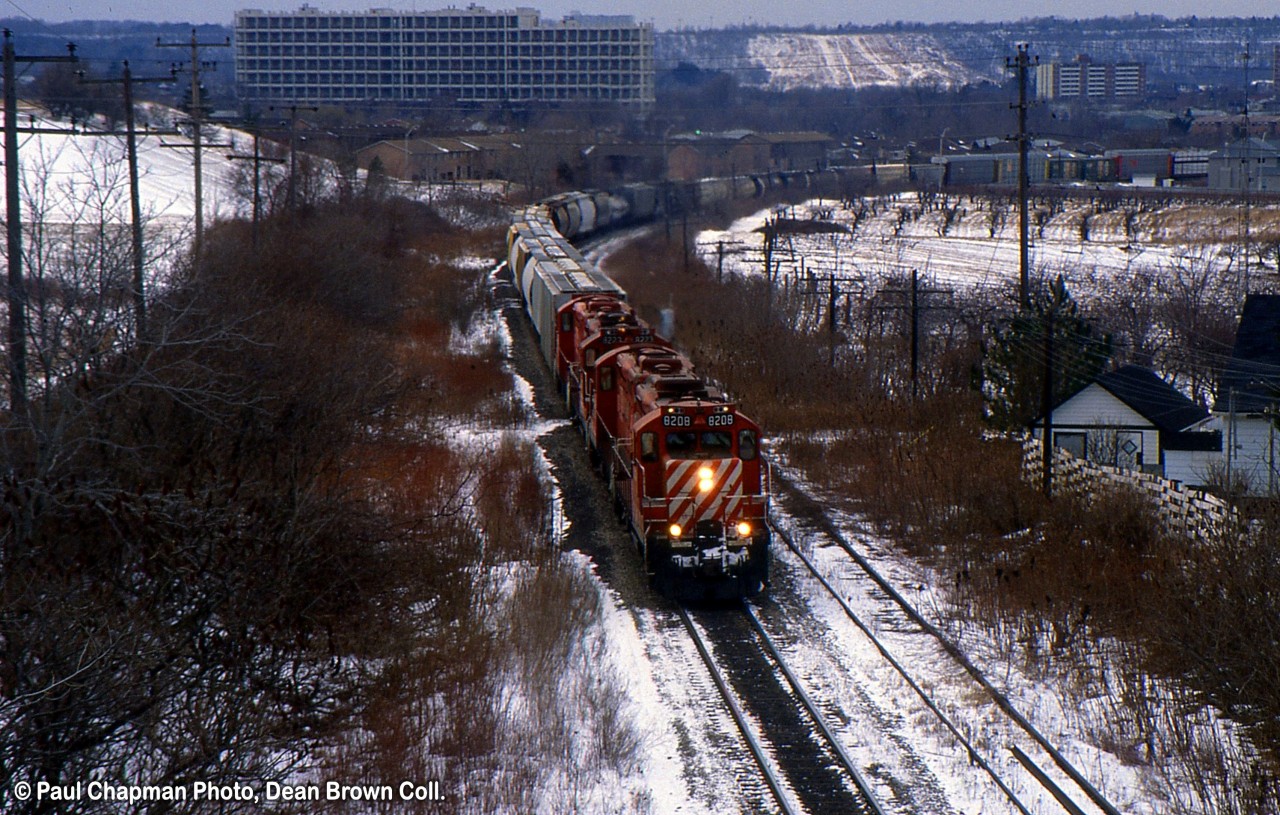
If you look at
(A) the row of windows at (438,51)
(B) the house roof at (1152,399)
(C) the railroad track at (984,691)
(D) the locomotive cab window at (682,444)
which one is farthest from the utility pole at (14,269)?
(A) the row of windows at (438,51)

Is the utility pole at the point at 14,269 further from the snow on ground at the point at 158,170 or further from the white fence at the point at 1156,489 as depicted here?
the snow on ground at the point at 158,170

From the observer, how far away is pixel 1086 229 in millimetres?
72750

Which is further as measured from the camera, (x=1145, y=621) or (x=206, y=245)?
(x=206, y=245)

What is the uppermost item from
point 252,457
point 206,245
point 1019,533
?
point 206,245

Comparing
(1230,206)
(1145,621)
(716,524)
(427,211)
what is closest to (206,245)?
(716,524)

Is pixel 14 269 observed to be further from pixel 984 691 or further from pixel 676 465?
pixel 984 691

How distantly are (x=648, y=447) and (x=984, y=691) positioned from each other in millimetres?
5209

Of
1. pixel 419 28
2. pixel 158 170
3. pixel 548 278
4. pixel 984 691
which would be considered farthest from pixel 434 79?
pixel 984 691

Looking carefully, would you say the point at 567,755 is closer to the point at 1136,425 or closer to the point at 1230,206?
the point at 1136,425

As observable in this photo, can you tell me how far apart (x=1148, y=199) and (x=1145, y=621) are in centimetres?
7433

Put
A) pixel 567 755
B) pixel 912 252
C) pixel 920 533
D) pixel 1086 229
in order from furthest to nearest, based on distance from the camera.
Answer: pixel 1086 229
pixel 912 252
pixel 920 533
pixel 567 755

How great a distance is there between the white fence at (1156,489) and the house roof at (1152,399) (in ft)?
19.9

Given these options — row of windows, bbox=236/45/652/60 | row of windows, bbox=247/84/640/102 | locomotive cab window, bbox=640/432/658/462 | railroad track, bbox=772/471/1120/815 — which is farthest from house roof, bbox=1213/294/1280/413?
row of windows, bbox=236/45/652/60

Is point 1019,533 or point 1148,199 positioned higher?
point 1148,199
